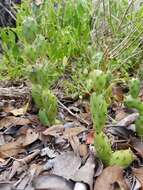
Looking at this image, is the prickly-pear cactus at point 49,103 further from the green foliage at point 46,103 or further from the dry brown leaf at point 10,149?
the dry brown leaf at point 10,149

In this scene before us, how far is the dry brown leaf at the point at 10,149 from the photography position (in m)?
1.38

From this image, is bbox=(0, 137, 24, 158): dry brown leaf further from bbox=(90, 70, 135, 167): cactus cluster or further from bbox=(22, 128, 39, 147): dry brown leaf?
bbox=(90, 70, 135, 167): cactus cluster

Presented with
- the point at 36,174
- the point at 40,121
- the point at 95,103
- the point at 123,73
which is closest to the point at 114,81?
the point at 123,73

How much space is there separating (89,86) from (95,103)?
284 millimetres

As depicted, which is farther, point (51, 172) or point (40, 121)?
point (40, 121)

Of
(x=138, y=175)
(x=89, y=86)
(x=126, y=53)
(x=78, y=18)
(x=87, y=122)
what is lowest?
(x=138, y=175)

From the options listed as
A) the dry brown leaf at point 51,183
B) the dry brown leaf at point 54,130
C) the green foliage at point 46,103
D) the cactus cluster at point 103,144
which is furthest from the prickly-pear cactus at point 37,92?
the dry brown leaf at point 51,183

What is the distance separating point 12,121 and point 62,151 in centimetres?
27

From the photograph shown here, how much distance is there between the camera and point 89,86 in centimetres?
155

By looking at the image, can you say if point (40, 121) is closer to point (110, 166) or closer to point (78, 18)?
point (110, 166)

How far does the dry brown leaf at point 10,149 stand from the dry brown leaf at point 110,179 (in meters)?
0.31

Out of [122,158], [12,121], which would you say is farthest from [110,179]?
[12,121]

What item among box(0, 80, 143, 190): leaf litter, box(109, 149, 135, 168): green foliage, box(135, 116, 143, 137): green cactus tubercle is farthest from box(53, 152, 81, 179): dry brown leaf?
box(135, 116, 143, 137): green cactus tubercle

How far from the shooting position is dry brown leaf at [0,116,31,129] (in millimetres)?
1533
